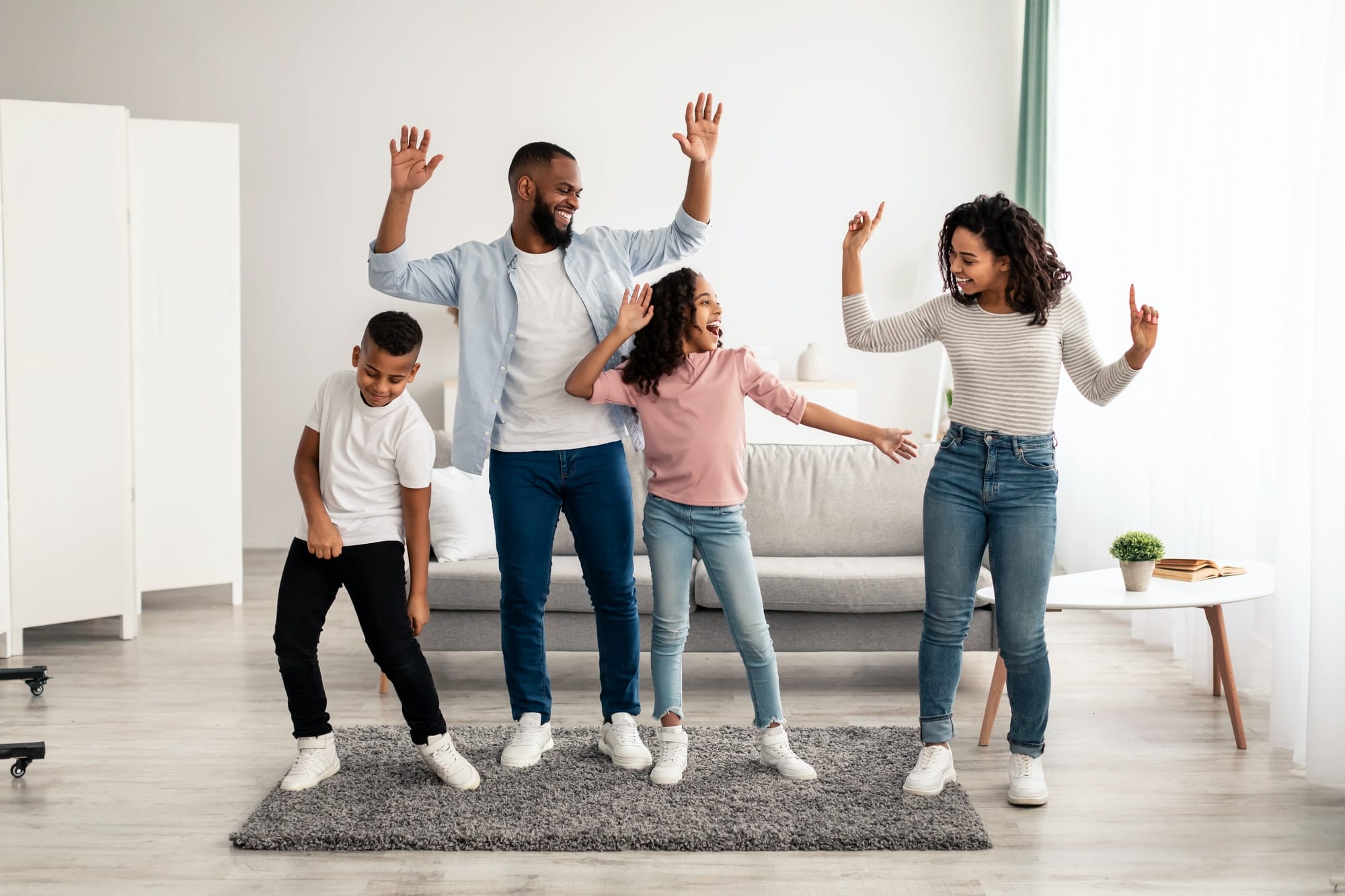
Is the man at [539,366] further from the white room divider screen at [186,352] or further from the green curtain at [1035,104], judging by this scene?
the green curtain at [1035,104]

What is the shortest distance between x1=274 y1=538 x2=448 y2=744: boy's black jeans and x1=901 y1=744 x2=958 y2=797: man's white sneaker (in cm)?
105

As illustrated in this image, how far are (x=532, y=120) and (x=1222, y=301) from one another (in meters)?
3.61

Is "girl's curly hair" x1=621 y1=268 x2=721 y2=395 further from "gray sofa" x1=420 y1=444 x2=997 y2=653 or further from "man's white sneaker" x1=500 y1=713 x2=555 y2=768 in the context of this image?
"gray sofa" x1=420 y1=444 x2=997 y2=653

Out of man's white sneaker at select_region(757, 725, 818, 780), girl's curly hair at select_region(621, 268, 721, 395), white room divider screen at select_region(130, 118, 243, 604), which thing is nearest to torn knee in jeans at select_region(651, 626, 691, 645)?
man's white sneaker at select_region(757, 725, 818, 780)

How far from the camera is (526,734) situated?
2732mm

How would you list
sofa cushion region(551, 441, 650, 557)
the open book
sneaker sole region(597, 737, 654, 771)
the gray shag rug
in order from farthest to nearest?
sofa cushion region(551, 441, 650, 557)
the open book
sneaker sole region(597, 737, 654, 771)
the gray shag rug

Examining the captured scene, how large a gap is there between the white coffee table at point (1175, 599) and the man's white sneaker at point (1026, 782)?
0.31 metres

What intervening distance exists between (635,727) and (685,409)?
2.53 ft

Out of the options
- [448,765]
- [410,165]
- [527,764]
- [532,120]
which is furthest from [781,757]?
[532,120]

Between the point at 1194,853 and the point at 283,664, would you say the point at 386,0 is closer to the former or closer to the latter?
the point at 283,664

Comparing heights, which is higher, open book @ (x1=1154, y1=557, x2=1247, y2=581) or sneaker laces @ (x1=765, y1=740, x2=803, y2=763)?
open book @ (x1=1154, y1=557, x2=1247, y2=581)

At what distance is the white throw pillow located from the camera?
3514mm

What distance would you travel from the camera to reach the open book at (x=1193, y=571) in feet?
10.3

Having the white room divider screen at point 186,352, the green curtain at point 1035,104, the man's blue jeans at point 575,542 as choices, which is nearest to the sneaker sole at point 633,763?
the man's blue jeans at point 575,542
